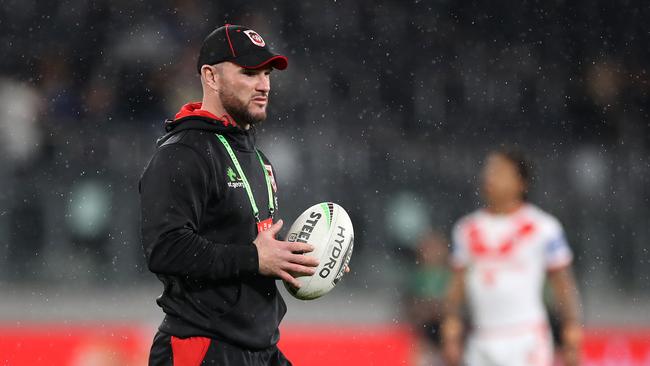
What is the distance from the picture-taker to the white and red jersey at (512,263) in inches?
250

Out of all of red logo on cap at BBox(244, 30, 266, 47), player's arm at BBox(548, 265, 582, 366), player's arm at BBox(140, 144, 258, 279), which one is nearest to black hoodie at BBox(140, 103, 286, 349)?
player's arm at BBox(140, 144, 258, 279)

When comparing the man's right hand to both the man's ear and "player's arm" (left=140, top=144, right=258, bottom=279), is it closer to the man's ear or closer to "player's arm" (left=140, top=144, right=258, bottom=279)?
"player's arm" (left=140, top=144, right=258, bottom=279)

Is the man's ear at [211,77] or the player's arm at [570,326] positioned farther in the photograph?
the player's arm at [570,326]

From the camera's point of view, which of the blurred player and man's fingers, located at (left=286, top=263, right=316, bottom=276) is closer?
man's fingers, located at (left=286, top=263, right=316, bottom=276)

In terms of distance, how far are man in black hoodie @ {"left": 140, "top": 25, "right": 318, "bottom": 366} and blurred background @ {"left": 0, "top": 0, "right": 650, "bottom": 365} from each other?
11.9 ft

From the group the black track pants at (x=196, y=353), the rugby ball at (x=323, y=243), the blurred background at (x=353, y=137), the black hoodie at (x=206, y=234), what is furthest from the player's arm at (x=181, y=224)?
the blurred background at (x=353, y=137)

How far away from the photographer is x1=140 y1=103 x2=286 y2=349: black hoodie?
3146mm

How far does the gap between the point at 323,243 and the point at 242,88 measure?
24.2 inches

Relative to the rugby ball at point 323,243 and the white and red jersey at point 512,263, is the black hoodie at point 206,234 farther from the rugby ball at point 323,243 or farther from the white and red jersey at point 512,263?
the white and red jersey at point 512,263

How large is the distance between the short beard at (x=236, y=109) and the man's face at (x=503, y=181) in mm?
3087

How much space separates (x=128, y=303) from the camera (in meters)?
7.90

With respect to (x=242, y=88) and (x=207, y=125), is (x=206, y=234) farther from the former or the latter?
(x=242, y=88)

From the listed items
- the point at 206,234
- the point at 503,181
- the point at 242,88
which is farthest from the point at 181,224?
the point at 503,181

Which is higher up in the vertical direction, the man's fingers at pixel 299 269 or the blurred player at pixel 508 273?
the man's fingers at pixel 299 269
